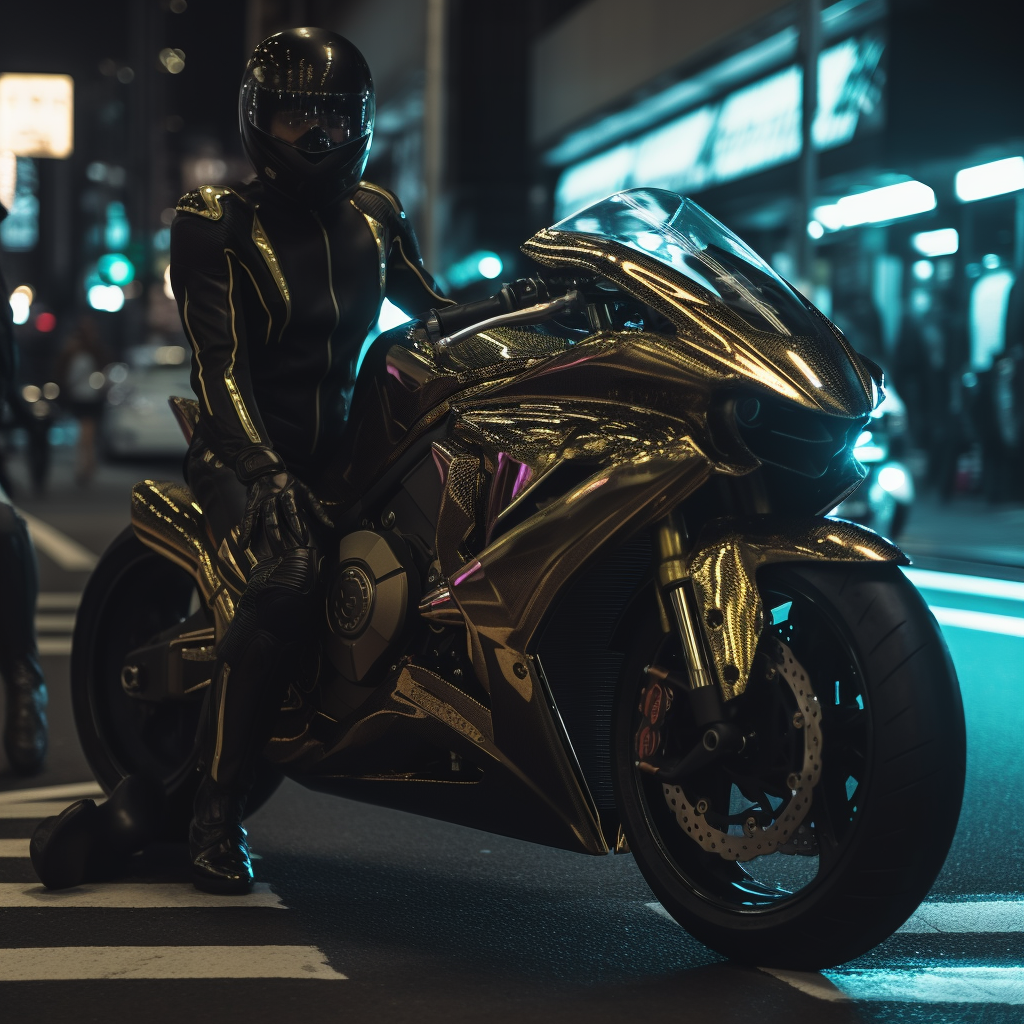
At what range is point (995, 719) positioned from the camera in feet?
22.6

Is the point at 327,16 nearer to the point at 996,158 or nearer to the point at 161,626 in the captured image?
the point at 996,158

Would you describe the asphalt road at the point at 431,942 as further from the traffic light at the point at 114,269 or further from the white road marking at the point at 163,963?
the traffic light at the point at 114,269

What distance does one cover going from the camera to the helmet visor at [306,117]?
4.14 metres

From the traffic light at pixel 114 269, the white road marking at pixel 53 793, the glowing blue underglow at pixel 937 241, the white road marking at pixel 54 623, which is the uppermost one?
the traffic light at pixel 114 269

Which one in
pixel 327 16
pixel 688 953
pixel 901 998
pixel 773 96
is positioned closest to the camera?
pixel 901 998

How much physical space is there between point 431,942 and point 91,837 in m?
0.91

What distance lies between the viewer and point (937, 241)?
19.3 m

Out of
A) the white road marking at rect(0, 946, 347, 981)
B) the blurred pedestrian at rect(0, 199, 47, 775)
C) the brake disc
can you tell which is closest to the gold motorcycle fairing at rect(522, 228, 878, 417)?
the brake disc

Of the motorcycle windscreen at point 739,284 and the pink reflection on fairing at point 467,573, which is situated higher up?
the motorcycle windscreen at point 739,284

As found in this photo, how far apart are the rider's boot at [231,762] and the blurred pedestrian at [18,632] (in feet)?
5.94

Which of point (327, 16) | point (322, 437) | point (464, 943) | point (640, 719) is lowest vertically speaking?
point (464, 943)

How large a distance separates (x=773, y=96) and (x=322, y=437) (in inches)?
740

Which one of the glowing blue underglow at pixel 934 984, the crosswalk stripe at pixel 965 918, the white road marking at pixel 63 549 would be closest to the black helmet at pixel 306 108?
the crosswalk stripe at pixel 965 918

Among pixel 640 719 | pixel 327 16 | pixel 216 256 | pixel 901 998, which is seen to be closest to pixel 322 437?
pixel 216 256
